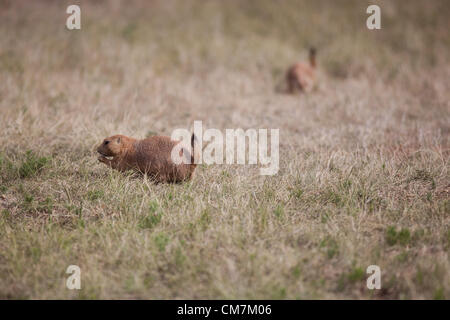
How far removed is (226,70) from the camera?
24.8 ft

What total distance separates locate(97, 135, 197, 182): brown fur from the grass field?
0.13 meters

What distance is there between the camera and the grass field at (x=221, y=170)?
2.43 metres

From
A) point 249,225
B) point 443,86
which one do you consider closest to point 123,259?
point 249,225

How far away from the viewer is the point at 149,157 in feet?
10.5

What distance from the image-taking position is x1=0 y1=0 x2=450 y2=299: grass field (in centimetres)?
243

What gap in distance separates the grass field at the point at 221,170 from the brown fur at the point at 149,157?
13 cm
